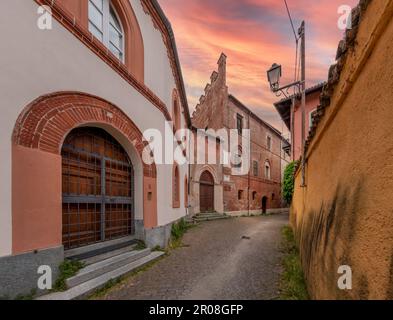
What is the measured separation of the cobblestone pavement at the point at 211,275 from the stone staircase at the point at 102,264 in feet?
0.85

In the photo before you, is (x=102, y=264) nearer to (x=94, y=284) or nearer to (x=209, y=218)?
(x=94, y=284)

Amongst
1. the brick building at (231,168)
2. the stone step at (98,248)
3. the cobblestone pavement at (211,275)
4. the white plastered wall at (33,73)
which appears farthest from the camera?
the brick building at (231,168)

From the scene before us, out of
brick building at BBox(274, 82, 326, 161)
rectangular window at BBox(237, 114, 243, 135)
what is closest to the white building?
brick building at BBox(274, 82, 326, 161)

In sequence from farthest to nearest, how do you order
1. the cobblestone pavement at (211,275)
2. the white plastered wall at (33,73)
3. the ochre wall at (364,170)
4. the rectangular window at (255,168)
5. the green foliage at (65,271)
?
the rectangular window at (255,168) → the cobblestone pavement at (211,275) → the green foliage at (65,271) → the white plastered wall at (33,73) → the ochre wall at (364,170)

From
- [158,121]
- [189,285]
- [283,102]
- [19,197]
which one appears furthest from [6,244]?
[283,102]

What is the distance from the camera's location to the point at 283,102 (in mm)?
14844

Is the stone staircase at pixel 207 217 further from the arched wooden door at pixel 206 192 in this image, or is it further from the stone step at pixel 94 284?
the stone step at pixel 94 284

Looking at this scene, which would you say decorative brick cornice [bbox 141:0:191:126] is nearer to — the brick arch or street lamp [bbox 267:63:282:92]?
the brick arch

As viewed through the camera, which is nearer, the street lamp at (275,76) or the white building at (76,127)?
the white building at (76,127)

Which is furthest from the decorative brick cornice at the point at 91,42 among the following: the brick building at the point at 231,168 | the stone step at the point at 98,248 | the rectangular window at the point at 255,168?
the rectangular window at the point at 255,168

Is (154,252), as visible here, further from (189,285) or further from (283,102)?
(283,102)

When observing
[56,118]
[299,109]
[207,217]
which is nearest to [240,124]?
[299,109]

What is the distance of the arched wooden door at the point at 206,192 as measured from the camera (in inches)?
607

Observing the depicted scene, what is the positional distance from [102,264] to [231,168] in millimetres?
14058
